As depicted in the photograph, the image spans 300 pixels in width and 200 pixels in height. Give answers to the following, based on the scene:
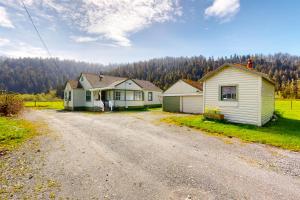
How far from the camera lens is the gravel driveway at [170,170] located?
4.38 metres

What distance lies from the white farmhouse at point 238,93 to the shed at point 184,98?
6745mm

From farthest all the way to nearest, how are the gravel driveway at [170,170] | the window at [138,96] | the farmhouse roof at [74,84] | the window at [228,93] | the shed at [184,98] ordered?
the window at [138,96] < the farmhouse roof at [74,84] < the shed at [184,98] < the window at [228,93] < the gravel driveway at [170,170]

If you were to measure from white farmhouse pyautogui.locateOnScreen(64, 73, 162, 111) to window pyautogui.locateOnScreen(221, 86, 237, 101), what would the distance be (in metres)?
15.9

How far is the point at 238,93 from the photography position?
1435 centimetres

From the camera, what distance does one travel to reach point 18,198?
4.02 metres

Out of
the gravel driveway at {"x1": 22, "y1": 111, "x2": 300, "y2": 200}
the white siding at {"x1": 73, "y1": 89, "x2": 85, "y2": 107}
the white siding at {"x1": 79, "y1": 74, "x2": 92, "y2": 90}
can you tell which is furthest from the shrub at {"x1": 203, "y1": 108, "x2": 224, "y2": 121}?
the white siding at {"x1": 73, "y1": 89, "x2": 85, "y2": 107}

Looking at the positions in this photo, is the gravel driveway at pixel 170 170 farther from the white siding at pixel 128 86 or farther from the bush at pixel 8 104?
the white siding at pixel 128 86

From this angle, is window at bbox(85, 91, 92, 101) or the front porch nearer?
the front porch

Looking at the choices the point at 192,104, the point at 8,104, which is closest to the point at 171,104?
the point at 192,104

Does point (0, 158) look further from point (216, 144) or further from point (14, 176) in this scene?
point (216, 144)

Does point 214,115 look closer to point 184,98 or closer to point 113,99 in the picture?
point 184,98

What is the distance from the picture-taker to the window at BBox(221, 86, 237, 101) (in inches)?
579

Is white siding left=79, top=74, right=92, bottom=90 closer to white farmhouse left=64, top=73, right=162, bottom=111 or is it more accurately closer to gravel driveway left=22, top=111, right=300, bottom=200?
white farmhouse left=64, top=73, right=162, bottom=111

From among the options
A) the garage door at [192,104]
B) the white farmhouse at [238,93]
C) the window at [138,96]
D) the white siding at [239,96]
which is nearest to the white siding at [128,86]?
the window at [138,96]
